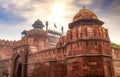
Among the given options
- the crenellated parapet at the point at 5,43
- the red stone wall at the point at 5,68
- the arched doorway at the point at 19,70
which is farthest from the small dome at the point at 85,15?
the crenellated parapet at the point at 5,43

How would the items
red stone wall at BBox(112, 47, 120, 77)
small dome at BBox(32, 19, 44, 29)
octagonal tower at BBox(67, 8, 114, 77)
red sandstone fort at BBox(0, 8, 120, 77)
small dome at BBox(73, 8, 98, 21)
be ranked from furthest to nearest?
small dome at BBox(32, 19, 44, 29) < red stone wall at BBox(112, 47, 120, 77) < small dome at BBox(73, 8, 98, 21) < red sandstone fort at BBox(0, 8, 120, 77) < octagonal tower at BBox(67, 8, 114, 77)

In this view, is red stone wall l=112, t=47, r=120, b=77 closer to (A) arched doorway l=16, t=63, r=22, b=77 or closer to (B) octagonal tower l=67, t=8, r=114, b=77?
(B) octagonal tower l=67, t=8, r=114, b=77

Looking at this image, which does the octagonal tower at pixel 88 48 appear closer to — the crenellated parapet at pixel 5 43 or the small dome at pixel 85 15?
the small dome at pixel 85 15

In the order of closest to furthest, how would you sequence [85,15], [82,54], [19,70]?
[82,54]
[85,15]
[19,70]

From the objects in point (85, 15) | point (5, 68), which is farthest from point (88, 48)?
point (5, 68)

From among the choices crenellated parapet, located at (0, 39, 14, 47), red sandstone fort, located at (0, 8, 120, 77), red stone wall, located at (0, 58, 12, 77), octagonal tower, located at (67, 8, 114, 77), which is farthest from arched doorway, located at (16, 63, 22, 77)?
crenellated parapet, located at (0, 39, 14, 47)

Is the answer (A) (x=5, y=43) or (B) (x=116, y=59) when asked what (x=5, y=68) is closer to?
(A) (x=5, y=43)

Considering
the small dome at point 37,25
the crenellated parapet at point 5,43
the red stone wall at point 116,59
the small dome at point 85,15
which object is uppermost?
the small dome at point 37,25

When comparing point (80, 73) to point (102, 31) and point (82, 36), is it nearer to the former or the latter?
point (82, 36)

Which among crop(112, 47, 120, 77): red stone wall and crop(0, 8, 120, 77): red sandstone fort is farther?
crop(112, 47, 120, 77): red stone wall

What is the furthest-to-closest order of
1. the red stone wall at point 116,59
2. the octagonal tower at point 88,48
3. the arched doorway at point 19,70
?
the arched doorway at point 19,70, the red stone wall at point 116,59, the octagonal tower at point 88,48

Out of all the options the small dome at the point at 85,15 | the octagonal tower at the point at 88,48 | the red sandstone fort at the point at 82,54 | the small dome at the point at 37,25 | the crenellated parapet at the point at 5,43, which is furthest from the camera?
the crenellated parapet at the point at 5,43

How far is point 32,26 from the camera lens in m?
22.7

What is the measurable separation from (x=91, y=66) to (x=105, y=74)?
962 mm
